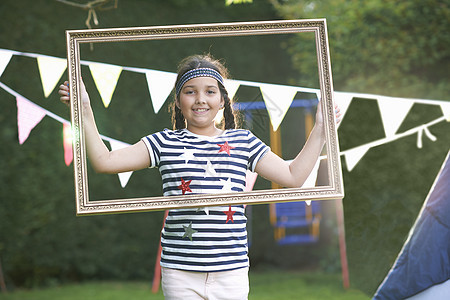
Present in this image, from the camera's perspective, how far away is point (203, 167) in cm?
154

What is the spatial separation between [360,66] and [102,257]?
262cm

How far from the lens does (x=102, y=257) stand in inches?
167

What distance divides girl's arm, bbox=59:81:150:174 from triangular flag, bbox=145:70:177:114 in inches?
9.3

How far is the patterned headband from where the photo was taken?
63.2 inches

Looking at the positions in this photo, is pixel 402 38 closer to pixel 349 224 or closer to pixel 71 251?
pixel 349 224

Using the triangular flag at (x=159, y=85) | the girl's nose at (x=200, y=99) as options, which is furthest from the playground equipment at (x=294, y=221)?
the girl's nose at (x=200, y=99)

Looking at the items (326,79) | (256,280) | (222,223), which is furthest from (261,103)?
(256,280)

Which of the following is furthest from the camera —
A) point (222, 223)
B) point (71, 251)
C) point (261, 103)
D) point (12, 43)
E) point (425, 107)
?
point (71, 251)

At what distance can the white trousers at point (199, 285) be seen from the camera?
1530 millimetres

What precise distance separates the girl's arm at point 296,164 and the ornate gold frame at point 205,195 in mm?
29

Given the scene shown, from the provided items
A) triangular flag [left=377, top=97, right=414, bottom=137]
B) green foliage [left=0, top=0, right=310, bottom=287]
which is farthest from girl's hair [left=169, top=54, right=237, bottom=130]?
green foliage [left=0, top=0, right=310, bottom=287]

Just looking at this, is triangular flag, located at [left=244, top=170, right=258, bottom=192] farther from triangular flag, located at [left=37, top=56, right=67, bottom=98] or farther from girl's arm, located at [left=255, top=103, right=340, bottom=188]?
triangular flag, located at [left=37, top=56, right=67, bottom=98]

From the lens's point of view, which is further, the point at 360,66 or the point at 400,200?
the point at 360,66

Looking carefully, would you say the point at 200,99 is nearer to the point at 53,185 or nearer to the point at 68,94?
the point at 68,94
